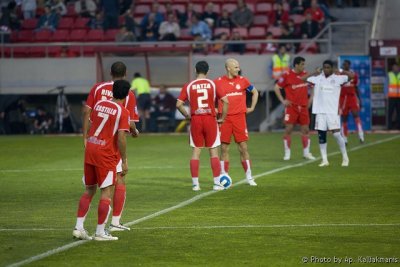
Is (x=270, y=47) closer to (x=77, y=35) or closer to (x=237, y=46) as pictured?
(x=237, y=46)

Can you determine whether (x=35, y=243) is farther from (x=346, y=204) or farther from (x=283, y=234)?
(x=346, y=204)

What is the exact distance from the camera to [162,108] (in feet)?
131

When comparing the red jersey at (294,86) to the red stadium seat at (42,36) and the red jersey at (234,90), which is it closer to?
the red jersey at (234,90)

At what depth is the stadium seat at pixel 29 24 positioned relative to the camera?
145 feet

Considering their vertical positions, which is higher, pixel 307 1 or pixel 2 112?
pixel 307 1

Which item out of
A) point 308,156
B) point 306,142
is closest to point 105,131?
point 306,142

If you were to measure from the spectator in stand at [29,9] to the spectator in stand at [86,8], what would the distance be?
1687 millimetres

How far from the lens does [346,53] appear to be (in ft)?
135

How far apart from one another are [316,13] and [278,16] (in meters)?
1.47

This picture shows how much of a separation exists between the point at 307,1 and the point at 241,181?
21087 millimetres

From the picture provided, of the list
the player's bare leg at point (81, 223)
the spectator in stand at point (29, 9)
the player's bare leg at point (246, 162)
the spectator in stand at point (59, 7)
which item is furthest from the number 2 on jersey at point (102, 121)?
the spectator in stand at point (29, 9)

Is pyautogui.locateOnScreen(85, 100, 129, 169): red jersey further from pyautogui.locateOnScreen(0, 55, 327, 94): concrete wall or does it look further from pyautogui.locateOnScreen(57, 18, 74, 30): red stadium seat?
pyautogui.locateOnScreen(57, 18, 74, 30): red stadium seat

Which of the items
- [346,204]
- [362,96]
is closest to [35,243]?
[346,204]

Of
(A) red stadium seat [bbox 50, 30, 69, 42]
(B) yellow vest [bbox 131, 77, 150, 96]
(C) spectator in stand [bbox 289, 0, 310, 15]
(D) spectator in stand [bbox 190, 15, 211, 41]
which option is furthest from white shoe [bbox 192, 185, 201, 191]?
(A) red stadium seat [bbox 50, 30, 69, 42]
